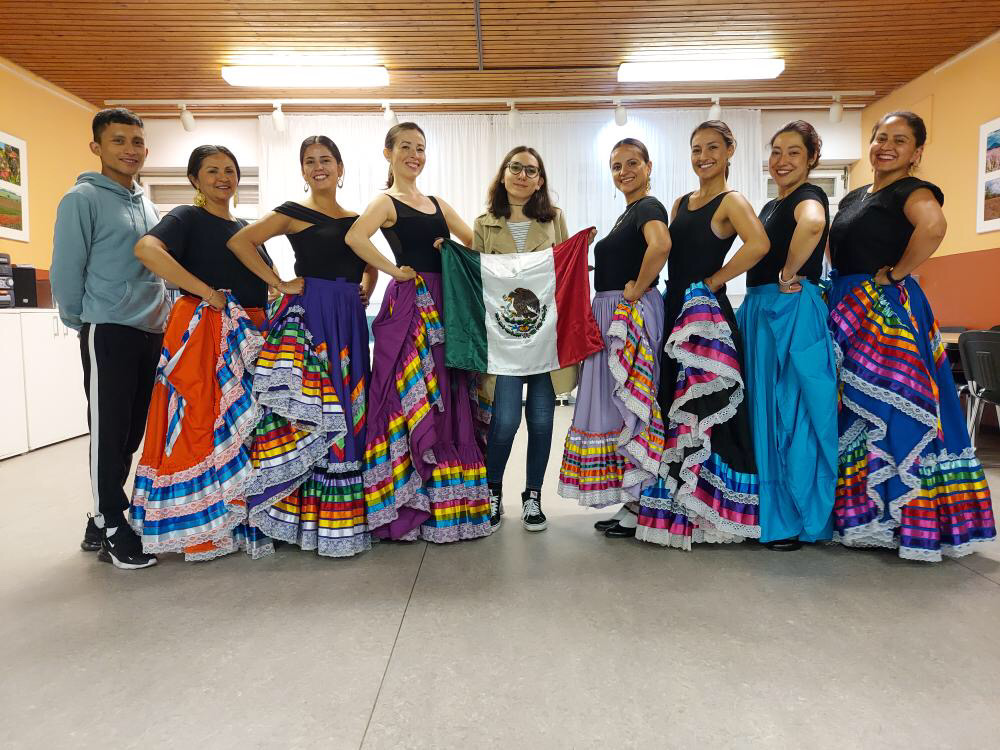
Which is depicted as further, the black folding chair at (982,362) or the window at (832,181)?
the window at (832,181)

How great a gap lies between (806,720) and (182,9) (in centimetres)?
553

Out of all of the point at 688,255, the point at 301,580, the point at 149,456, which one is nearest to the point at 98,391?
the point at 149,456

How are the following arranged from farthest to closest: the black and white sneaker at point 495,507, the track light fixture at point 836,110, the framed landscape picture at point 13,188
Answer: the track light fixture at point 836,110 → the framed landscape picture at point 13,188 → the black and white sneaker at point 495,507

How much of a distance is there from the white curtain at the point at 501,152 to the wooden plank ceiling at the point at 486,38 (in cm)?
56

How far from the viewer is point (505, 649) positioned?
167 centimetres

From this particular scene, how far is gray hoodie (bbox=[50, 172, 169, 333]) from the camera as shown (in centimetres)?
227

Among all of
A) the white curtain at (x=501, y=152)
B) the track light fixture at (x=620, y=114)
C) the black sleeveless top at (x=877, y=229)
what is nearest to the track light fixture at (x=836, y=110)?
the white curtain at (x=501, y=152)

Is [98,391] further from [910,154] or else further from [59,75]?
[59,75]

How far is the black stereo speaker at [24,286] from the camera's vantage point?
4676 mm

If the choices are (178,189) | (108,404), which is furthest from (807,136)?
(178,189)

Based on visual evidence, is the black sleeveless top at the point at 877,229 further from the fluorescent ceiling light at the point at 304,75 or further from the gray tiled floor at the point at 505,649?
the fluorescent ceiling light at the point at 304,75

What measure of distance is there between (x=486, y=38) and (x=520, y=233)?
3.20 meters

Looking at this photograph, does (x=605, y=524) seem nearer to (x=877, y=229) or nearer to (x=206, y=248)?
(x=877, y=229)

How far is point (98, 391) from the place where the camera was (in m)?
2.29
